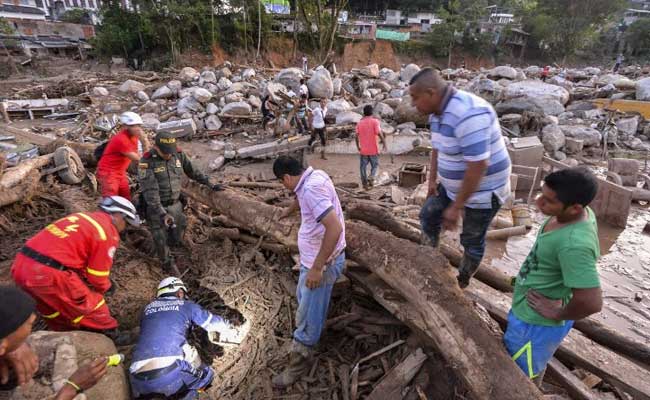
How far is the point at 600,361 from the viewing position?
2637 mm

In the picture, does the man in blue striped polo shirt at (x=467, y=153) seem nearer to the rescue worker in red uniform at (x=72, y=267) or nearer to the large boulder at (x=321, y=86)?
the rescue worker in red uniform at (x=72, y=267)

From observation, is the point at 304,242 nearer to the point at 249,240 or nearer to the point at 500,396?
the point at 500,396

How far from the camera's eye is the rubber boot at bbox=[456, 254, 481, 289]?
9.90 ft

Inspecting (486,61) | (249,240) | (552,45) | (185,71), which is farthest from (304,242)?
(552,45)

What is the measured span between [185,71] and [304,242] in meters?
19.3

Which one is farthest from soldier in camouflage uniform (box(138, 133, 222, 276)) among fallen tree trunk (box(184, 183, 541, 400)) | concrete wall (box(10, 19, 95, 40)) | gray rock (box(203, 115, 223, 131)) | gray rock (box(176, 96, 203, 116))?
concrete wall (box(10, 19, 95, 40))

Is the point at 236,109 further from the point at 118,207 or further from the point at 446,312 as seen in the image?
the point at 446,312

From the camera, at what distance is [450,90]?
8.43 feet

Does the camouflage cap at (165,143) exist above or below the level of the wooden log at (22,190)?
above

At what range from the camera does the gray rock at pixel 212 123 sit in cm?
1289

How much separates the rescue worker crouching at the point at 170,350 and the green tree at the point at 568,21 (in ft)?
159

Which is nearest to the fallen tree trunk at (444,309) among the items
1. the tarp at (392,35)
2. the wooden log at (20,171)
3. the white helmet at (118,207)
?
the white helmet at (118,207)

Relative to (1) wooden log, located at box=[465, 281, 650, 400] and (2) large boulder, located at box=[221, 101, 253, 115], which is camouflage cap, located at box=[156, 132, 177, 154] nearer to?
(1) wooden log, located at box=[465, 281, 650, 400]

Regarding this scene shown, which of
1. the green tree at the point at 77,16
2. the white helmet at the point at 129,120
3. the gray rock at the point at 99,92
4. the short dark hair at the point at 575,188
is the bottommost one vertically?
the gray rock at the point at 99,92
